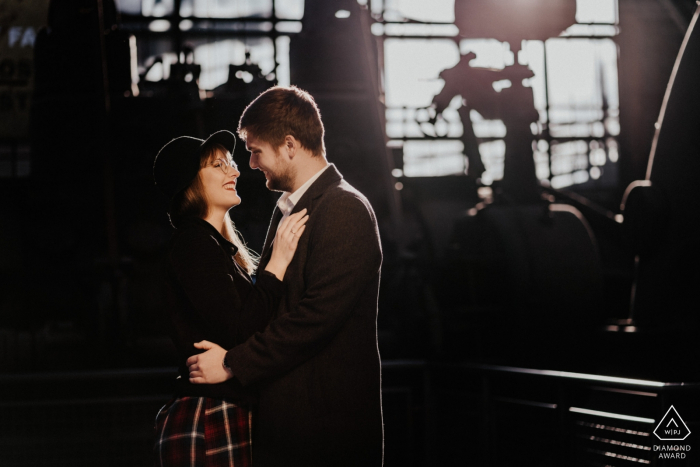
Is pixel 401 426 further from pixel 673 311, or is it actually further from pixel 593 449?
pixel 673 311

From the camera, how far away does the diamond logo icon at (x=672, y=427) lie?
7.94 ft

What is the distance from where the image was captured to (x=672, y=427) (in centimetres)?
244

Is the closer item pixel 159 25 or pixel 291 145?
pixel 291 145

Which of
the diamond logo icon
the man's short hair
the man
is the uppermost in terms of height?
the man's short hair

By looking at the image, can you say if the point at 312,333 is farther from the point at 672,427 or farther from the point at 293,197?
the point at 672,427

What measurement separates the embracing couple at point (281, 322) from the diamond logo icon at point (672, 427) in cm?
103

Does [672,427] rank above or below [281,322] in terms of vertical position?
below

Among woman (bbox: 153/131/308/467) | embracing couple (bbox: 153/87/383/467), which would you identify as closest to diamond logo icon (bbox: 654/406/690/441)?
embracing couple (bbox: 153/87/383/467)

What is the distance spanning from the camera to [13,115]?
9188 mm

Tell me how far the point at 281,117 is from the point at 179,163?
0.34 meters

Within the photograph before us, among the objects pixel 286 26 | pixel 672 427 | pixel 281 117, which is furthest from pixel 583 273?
pixel 286 26

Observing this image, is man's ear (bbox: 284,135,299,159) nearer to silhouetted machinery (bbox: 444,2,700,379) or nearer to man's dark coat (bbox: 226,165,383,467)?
man's dark coat (bbox: 226,165,383,467)

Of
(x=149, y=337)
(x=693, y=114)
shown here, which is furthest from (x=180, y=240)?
(x=149, y=337)

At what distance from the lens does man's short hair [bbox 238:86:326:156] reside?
2.01 metres
